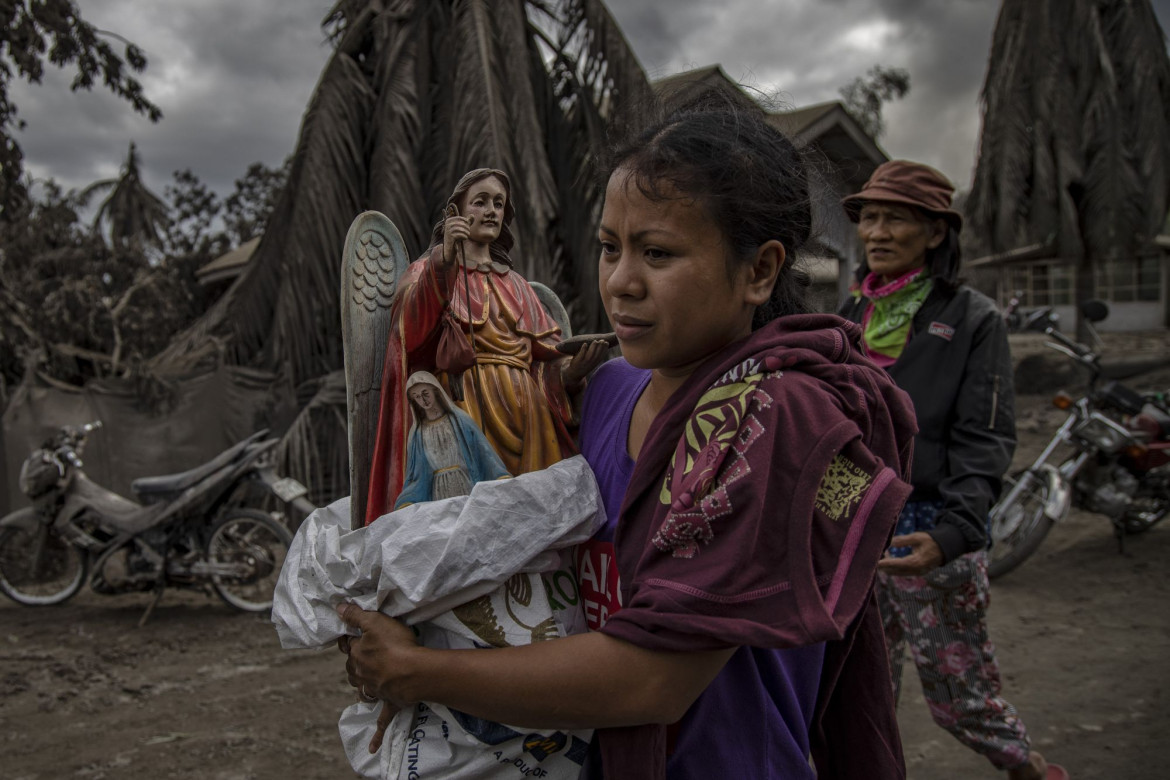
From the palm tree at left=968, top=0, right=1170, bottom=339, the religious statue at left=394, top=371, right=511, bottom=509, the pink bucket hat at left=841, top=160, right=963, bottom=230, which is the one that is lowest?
the religious statue at left=394, top=371, right=511, bottom=509

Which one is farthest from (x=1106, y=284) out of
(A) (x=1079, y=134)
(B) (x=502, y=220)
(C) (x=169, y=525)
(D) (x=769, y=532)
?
(D) (x=769, y=532)

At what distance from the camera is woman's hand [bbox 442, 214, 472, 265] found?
4.80 ft

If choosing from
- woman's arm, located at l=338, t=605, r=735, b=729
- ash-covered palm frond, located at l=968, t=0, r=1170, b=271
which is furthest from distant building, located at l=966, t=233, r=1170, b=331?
woman's arm, located at l=338, t=605, r=735, b=729

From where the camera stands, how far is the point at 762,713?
120cm

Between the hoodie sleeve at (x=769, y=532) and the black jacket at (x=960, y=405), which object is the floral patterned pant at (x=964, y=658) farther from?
the hoodie sleeve at (x=769, y=532)

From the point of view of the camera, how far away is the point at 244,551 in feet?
18.5

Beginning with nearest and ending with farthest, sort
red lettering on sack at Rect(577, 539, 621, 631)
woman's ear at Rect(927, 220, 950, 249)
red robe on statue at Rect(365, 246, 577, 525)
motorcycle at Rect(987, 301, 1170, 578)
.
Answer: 1. red lettering on sack at Rect(577, 539, 621, 631)
2. red robe on statue at Rect(365, 246, 577, 525)
3. woman's ear at Rect(927, 220, 950, 249)
4. motorcycle at Rect(987, 301, 1170, 578)

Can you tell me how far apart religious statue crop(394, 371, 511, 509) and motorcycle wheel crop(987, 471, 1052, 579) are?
5.31 meters

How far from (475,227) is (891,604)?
1.97 m

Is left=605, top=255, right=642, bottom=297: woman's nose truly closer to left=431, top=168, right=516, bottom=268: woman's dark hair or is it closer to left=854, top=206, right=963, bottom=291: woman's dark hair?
left=431, top=168, right=516, bottom=268: woman's dark hair

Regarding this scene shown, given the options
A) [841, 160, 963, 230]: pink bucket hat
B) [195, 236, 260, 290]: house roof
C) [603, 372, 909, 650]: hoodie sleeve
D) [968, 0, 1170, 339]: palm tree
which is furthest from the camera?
[968, 0, 1170, 339]: palm tree

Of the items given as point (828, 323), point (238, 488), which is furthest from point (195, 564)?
point (828, 323)

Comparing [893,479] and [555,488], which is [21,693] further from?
[893,479]

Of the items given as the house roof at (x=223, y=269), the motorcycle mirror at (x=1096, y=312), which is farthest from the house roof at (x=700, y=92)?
the house roof at (x=223, y=269)
